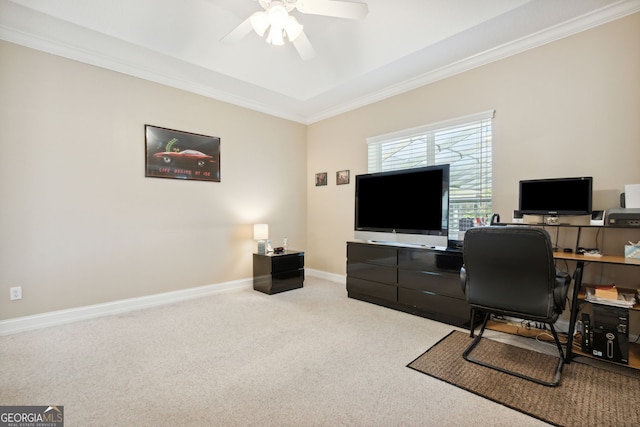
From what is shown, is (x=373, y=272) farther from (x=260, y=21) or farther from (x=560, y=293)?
(x=260, y=21)

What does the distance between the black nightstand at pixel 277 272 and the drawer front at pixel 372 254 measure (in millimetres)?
850

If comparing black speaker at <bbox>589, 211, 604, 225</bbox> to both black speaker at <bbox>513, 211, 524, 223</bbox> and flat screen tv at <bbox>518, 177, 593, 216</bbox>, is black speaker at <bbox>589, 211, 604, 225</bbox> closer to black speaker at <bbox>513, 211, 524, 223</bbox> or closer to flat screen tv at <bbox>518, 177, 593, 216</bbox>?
flat screen tv at <bbox>518, 177, 593, 216</bbox>

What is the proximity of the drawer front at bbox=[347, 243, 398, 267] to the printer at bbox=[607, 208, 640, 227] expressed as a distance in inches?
70.4

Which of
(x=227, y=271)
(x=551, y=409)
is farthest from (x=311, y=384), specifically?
(x=227, y=271)

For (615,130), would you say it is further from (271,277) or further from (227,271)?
(227,271)

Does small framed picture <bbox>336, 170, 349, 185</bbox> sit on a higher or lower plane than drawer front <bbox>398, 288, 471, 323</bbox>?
higher

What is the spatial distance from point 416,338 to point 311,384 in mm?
1149

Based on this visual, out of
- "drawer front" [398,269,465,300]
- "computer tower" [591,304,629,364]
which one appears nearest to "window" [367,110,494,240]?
"drawer front" [398,269,465,300]

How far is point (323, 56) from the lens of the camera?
340 centimetres

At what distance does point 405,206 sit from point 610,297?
6.02 ft

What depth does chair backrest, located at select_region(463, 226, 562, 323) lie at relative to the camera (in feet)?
6.14

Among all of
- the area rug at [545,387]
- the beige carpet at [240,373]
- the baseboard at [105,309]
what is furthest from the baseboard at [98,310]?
the area rug at [545,387]

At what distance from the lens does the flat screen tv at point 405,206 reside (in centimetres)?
306

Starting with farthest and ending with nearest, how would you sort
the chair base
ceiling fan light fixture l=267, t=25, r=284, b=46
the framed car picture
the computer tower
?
the framed car picture
ceiling fan light fixture l=267, t=25, r=284, b=46
the computer tower
the chair base
